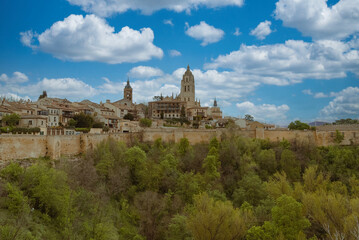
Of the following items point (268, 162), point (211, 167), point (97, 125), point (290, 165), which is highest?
point (97, 125)

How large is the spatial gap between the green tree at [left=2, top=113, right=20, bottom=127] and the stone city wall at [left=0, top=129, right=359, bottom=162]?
7.99 metres

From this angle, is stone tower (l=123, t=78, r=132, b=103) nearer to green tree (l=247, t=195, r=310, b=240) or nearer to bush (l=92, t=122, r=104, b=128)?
bush (l=92, t=122, r=104, b=128)

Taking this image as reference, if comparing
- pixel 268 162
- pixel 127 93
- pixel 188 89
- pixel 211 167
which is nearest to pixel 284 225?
pixel 211 167

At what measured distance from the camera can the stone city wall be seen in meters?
24.9

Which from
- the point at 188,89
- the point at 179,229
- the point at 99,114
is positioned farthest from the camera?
the point at 188,89

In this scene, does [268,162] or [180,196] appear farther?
[268,162]

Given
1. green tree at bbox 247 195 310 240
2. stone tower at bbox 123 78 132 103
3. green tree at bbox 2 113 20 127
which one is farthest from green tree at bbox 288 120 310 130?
stone tower at bbox 123 78 132 103

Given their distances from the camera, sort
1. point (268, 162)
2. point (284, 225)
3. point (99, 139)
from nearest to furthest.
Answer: point (284, 225)
point (99, 139)
point (268, 162)

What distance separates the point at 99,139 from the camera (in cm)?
3412

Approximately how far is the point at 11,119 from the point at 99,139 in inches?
380

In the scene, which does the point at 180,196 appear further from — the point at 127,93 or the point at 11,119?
the point at 127,93

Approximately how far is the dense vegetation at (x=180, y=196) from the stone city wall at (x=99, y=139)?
1225 millimetres

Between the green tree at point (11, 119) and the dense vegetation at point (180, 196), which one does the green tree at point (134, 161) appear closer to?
the dense vegetation at point (180, 196)

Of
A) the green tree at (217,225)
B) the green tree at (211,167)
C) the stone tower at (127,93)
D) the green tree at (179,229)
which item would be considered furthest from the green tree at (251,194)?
the stone tower at (127,93)
